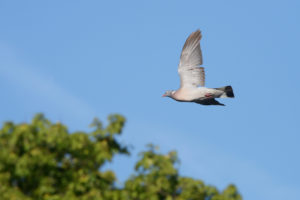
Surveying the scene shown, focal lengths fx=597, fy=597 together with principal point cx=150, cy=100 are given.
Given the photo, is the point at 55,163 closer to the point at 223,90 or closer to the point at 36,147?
the point at 36,147

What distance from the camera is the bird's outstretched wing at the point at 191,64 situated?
69.9 ft

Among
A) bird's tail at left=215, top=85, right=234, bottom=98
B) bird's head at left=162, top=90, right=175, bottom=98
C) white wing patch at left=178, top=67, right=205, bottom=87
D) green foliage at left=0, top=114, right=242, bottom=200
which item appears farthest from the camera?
bird's head at left=162, top=90, right=175, bottom=98

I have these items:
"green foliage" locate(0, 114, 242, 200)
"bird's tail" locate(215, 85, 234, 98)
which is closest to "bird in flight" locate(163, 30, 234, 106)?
"bird's tail" locate(215, 85, 234, 98)

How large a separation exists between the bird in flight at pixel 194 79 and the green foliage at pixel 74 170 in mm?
7339

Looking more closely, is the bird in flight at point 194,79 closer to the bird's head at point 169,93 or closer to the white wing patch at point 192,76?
the white wing patch at point 192,76

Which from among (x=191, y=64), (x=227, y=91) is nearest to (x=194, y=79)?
(x=191, y=64)

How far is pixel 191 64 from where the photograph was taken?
21.5 m

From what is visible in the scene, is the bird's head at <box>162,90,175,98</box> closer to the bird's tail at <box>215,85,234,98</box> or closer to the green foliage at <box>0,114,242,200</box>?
the bird's tail at <box>215,85,234,98</box>

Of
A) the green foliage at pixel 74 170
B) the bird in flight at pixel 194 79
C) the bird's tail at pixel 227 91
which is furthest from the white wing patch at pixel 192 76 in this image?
the green foliage at pixel 74 170

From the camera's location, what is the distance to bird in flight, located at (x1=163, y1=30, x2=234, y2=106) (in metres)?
21.2

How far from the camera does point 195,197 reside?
14.2 m

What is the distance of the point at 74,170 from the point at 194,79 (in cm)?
840

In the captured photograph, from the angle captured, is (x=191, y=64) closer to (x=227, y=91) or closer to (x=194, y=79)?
(x=194, y=79)

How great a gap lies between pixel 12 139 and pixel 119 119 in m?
2.57
